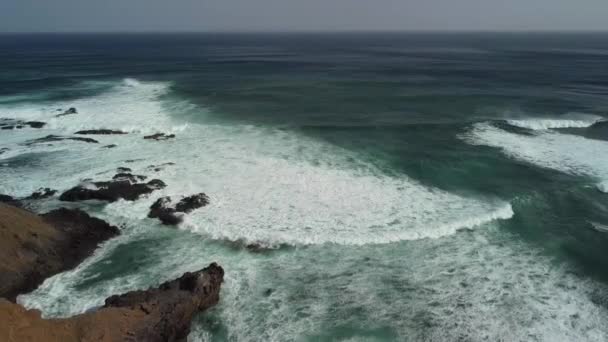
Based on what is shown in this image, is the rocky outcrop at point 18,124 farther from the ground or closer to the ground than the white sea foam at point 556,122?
closer to the ground

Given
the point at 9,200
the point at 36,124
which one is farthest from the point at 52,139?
the point at 9,200

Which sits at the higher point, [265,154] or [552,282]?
[265,154]

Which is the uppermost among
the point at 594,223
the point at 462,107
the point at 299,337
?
the point at 462,107

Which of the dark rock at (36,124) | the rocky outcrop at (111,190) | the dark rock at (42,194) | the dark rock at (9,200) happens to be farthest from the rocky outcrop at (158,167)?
the dark rock at (36,124)

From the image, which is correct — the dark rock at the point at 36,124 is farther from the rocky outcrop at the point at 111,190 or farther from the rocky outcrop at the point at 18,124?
the rocky outcrop at the point at 111,190

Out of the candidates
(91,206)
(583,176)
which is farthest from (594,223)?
(91,206)

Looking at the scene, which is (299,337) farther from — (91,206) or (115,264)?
(91,206)
